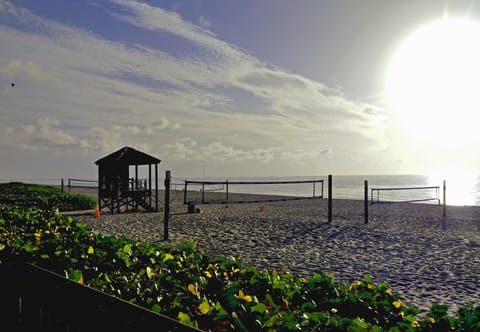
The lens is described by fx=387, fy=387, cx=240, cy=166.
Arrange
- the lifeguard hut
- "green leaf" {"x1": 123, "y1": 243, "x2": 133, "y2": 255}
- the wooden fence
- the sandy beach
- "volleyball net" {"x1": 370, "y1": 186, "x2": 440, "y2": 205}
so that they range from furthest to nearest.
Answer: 1. "volleyball net" {"x1": 370, "y1": 186, "x2": 440, "y2": 205}
2. the lifeguard hut
3. the sandy beach
4. "green leaf" {"x1": 123, "y1": 243, "x2": 133, "y2": 255}
5. the wooden fence

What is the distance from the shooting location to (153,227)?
A: 13.7 meters

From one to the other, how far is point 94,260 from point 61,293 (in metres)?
1.05

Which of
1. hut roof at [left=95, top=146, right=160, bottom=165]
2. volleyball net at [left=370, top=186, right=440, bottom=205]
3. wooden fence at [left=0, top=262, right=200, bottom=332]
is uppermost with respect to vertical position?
hut roof at [left=95, top=146, right=160, bottom=165]

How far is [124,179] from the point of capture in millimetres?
19938

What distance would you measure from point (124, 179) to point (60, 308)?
18.1 meters

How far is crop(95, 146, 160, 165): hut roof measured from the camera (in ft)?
64.7

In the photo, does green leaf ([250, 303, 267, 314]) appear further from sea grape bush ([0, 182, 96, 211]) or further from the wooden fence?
sea grape bush ([0, 182, 96, 211])

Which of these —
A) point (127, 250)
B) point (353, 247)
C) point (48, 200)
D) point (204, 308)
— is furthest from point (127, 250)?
point (48, 200)

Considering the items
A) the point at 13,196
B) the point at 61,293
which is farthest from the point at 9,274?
the point at 13,196

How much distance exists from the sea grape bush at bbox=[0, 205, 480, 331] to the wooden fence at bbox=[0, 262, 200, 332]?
25 cm

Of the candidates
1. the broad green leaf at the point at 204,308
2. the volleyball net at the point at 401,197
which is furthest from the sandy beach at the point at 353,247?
the volleyball net at the point at 401,197

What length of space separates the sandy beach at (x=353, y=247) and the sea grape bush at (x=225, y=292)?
3.54m

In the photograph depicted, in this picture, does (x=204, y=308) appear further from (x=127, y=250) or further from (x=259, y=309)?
(x=127, y=250)

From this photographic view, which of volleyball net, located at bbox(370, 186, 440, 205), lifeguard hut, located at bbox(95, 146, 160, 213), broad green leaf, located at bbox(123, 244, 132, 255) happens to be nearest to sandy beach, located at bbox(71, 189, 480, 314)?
lifeguard hut, located at bbox(95, 146, 160, 213)
